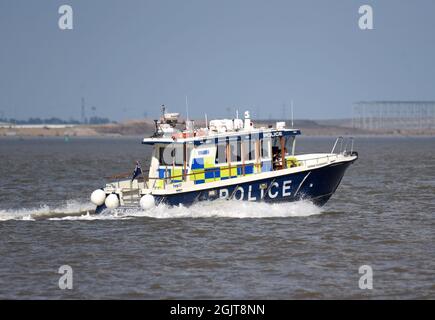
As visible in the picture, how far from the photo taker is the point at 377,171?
2306 inches

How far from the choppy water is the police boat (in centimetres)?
48

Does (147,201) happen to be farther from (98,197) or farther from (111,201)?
(98,197)

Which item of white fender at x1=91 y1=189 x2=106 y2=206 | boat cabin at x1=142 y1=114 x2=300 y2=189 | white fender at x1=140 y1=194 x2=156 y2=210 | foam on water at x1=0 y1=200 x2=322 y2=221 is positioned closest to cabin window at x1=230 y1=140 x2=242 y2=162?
boat cabin at x1=142 y1=114 x2=300 y2=189

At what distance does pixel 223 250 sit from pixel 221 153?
250 inches

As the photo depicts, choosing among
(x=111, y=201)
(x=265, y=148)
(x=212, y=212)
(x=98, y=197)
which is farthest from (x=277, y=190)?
(x=98, y=197)

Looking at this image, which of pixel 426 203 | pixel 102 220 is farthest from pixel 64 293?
pixel 426 203

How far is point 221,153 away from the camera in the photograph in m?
29.8

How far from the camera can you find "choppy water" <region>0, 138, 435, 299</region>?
64.6ft

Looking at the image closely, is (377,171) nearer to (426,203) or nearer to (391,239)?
(426,203)

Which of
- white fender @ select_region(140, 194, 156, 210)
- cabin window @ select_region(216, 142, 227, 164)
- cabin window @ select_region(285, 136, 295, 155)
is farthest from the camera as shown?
cabin window @ select_region(285, 136, 295, 155)

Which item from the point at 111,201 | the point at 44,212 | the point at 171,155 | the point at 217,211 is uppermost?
the point at 171,155

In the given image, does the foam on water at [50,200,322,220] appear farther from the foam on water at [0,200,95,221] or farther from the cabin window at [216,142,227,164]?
the cabin window at [216,142,227,164]
